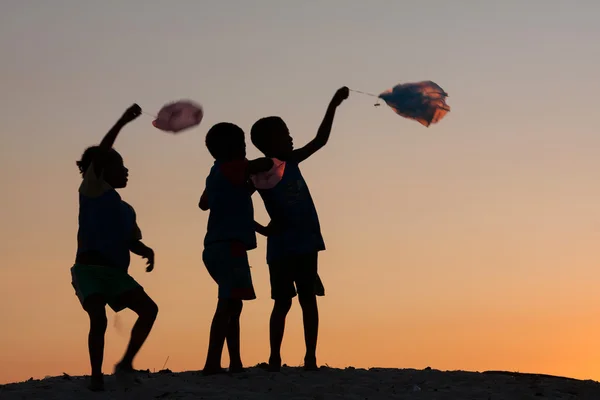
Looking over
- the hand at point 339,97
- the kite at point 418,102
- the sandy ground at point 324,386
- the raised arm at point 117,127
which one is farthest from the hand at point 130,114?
the kite at point 418,102

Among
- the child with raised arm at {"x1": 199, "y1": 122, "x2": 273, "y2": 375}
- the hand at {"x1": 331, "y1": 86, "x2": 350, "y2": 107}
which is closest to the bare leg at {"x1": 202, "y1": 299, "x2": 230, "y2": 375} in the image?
A: the child with raised arm at {"x1": 199, "y1": 122, "x2": 273, "y2": 375}

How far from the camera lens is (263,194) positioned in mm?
11281

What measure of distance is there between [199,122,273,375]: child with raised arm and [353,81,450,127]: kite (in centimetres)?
186

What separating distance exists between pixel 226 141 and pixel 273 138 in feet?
2.03

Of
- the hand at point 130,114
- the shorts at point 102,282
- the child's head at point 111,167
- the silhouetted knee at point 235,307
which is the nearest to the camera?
the hand at point 130,114

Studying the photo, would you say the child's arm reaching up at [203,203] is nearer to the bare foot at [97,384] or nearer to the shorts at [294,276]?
the shorts at [294,276]

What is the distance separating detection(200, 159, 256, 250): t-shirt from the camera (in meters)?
10.8

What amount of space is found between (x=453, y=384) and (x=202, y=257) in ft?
10.4

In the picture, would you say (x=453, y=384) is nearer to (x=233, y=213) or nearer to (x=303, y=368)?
(x=303, y=368)

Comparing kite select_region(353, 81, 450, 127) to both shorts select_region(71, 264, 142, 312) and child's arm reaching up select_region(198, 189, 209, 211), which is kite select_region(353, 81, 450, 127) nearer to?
child's arm reaching up select_region(198, 189, 209, 211)

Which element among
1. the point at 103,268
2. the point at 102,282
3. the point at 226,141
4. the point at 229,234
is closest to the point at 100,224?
the point at 103,268

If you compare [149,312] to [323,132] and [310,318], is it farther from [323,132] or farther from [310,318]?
[323,132]

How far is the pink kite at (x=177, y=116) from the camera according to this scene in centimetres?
1120

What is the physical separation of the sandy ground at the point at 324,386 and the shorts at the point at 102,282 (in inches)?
37.8
